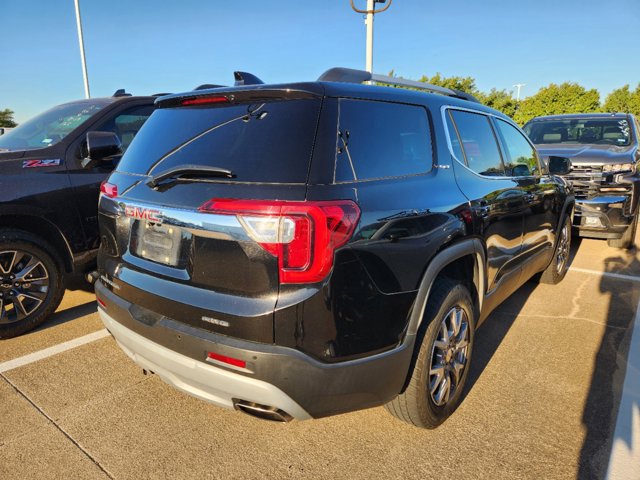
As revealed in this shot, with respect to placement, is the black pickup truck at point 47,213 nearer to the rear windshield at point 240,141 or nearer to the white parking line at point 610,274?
the rear windshield at point 240,141

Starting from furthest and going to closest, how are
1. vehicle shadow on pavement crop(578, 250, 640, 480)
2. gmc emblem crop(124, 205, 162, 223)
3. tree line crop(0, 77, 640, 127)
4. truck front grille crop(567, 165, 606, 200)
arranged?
1. tree line crop(0, 77, 640, 127)
2. truck front grille crop(567, 165, 606, 200)
3. vehicle shadow on pavement crop(578, 250, 640, 480)
4. gmc emblem crop(124, 205, 162, 223)

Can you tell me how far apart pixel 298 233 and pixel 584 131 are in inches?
284

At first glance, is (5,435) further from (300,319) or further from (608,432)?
(608,432)

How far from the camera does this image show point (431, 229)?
2.24 m

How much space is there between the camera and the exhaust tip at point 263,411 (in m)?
1.89

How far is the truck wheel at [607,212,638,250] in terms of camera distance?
20.0 ft

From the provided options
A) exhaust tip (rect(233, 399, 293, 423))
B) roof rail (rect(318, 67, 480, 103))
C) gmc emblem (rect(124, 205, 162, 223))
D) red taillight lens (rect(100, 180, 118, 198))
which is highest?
roof rail (rect(318, 67, 480, 103))

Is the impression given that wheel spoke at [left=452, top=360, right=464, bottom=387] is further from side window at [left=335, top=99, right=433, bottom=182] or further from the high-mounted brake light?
the high-mounted brake light

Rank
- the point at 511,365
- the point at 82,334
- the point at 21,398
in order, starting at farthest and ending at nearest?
the point at 82,334 < the point at 511,365 < the point at 21,398

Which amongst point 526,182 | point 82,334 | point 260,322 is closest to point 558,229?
point 526,182

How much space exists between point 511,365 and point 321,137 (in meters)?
2.33

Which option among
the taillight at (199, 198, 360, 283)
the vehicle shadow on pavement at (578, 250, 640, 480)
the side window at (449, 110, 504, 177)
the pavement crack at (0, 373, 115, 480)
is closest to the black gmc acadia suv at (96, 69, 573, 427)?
the taillight at (199, 198, 360, 283)

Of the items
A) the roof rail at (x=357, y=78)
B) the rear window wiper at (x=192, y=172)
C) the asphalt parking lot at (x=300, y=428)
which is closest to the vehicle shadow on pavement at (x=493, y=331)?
the asphalt parking lot at (x=300, y=428)

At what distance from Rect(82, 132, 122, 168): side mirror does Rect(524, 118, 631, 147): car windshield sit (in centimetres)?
662
